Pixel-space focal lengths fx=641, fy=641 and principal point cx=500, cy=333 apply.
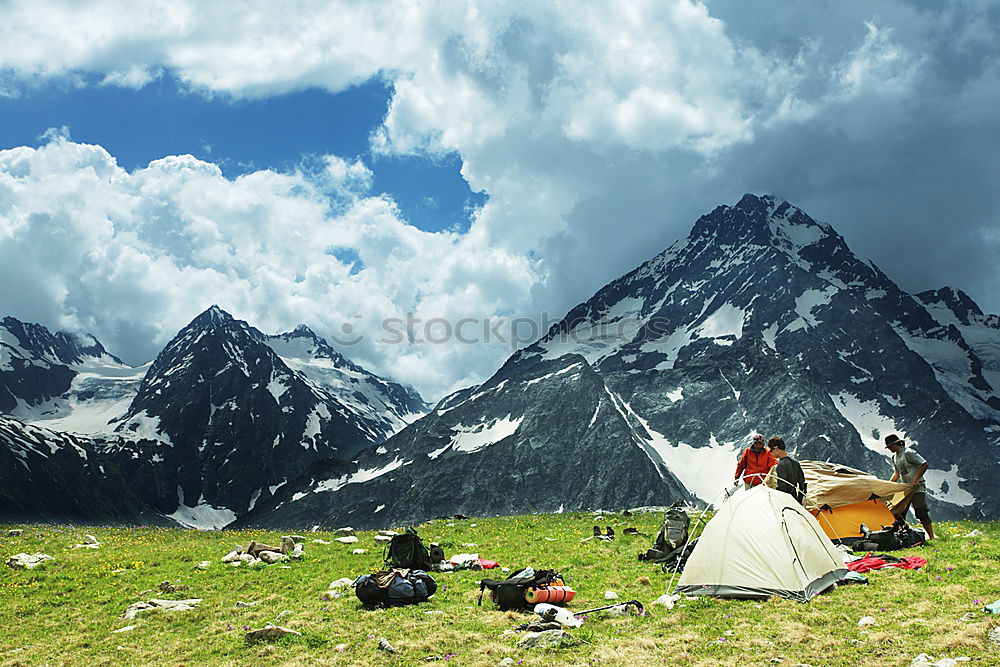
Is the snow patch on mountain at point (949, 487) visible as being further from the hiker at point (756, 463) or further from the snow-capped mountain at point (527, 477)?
the hiker at point (756, 463)

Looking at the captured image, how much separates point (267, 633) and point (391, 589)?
3.39 meters

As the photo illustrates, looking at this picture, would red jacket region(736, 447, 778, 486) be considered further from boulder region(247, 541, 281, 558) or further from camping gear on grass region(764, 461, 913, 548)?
boulder region(247, 541, 281, 558)

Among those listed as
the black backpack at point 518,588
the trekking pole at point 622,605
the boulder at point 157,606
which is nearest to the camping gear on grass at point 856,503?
the trekking pole at point 622,605

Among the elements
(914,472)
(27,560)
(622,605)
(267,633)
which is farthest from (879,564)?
(27,560)

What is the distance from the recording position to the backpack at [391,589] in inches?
635

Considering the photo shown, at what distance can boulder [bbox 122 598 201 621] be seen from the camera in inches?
645

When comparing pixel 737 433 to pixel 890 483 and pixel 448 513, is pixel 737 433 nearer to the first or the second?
pixel 448 513

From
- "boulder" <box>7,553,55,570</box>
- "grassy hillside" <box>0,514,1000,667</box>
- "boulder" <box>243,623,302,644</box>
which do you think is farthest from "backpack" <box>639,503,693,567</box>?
"boulder" <box>7,553,55,570</box>

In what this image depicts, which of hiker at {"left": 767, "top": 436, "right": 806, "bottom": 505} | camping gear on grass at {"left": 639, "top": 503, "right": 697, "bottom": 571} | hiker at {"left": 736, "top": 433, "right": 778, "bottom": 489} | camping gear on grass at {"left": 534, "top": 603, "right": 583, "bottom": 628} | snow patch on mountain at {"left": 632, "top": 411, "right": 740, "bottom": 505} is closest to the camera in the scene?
camping gear on grass at {"left": 534, "top": 603, "right": 583, "bottom": 628}

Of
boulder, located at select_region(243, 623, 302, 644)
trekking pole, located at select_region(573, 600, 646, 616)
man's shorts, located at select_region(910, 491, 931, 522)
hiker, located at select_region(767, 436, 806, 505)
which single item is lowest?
boulder, located at select_region(243, 623, 302, 644)

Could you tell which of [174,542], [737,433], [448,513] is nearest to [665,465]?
[737,433]

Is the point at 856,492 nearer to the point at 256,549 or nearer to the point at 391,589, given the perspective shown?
the point at 391,589

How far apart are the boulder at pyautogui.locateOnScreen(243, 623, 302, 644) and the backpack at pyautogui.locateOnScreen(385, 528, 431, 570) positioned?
6614 mm

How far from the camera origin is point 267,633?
Result: 13.7 m
